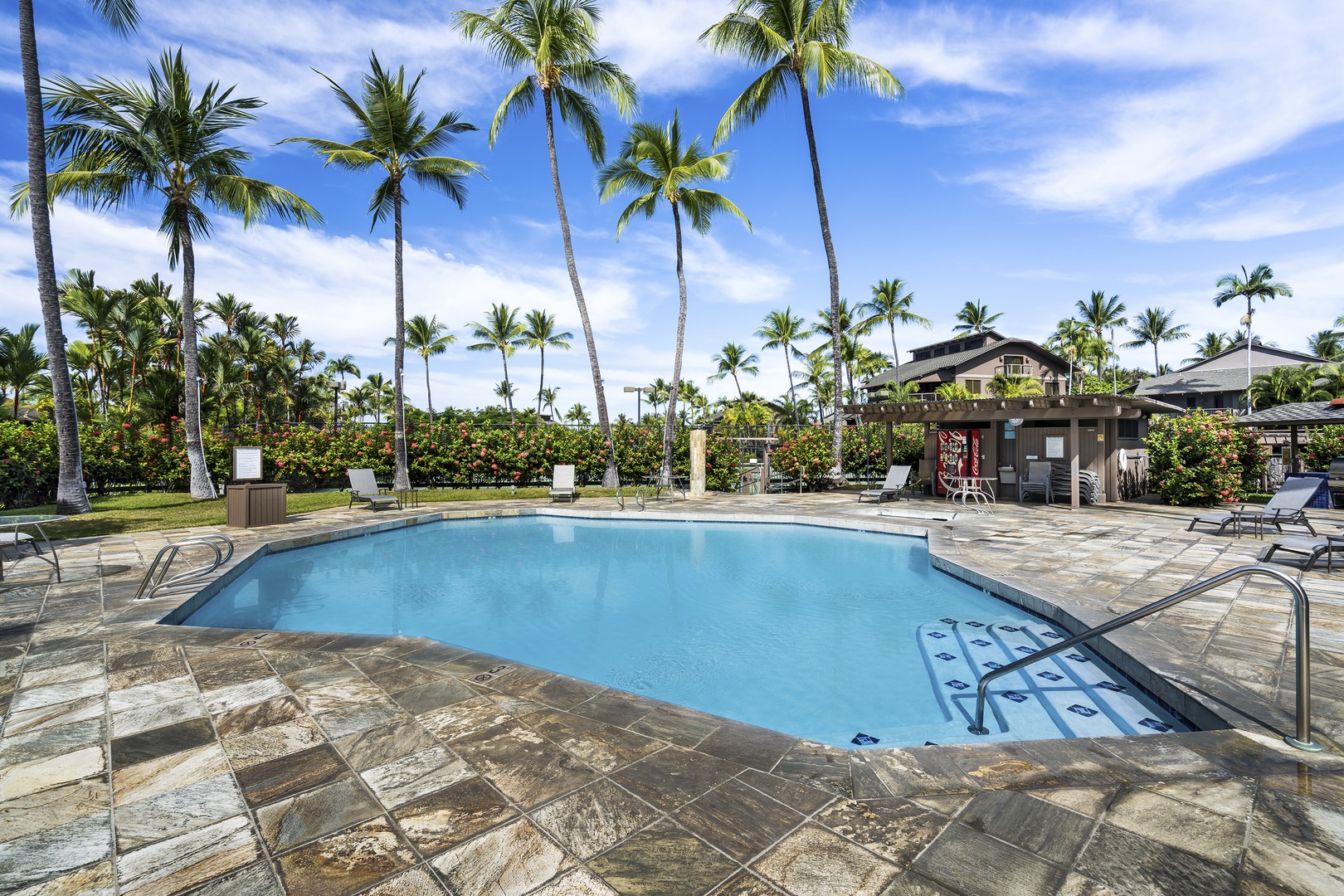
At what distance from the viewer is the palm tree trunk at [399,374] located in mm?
15328

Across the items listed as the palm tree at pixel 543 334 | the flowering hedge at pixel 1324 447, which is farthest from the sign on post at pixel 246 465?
the palm tree at pixel 543 334

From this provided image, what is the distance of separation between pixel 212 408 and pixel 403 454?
8272 mm

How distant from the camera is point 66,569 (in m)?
6.49

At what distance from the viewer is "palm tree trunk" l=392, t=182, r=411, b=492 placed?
1533cm

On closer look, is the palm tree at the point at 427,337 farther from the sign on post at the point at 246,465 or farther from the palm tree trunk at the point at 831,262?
the palm tree trunk at the point at 831,262

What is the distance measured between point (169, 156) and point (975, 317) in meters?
48.3

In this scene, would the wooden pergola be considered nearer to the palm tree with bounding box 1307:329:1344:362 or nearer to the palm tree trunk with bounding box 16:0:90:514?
the palm tree trunk with bounding box 16:0:90:514

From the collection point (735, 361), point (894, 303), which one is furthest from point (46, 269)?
point (735, 361)

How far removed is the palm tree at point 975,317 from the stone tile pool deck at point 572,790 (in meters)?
46.9

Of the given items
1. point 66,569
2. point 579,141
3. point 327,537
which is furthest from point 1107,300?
point 66,569

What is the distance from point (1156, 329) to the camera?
5172 cm

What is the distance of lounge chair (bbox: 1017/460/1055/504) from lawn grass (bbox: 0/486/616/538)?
10322 mm

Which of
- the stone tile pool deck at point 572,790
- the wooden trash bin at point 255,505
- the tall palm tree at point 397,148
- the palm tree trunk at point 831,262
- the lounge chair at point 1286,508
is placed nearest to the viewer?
the stone tile pool deck at point 572,790

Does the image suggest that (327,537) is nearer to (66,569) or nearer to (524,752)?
(66,569)
